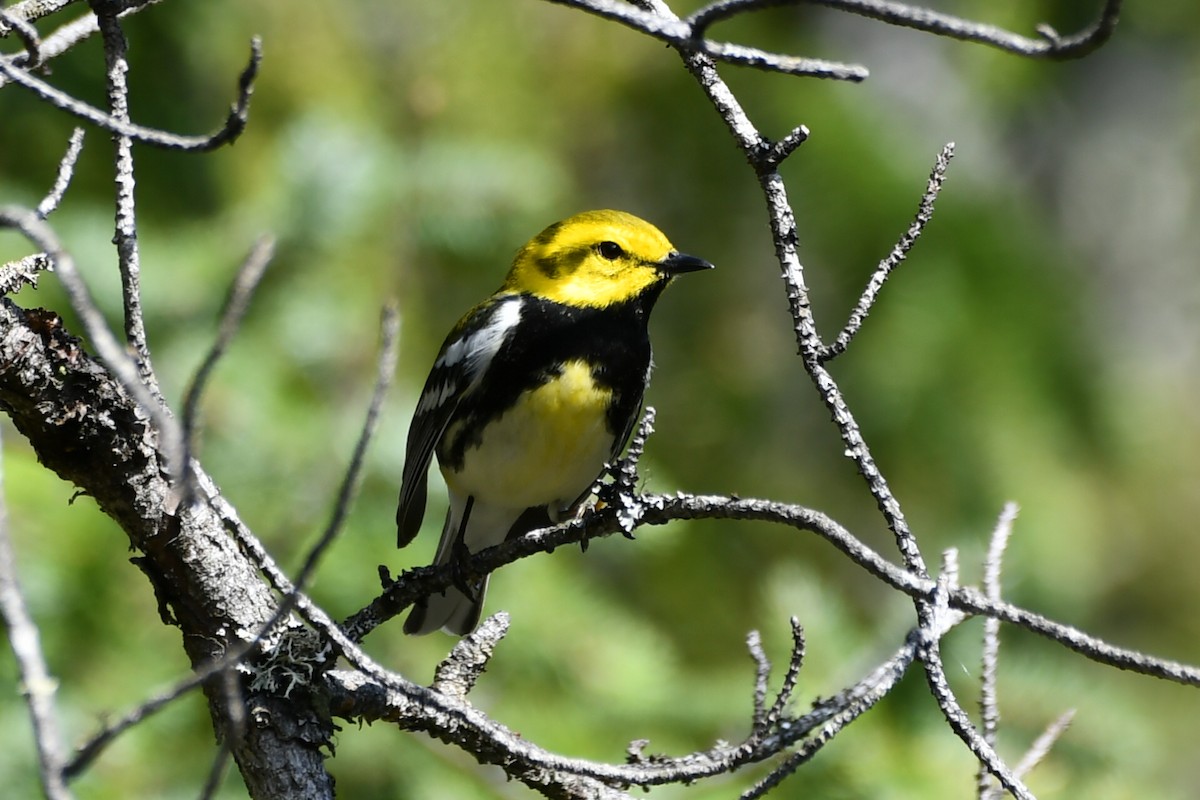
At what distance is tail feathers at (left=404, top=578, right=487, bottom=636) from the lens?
309 centimetres

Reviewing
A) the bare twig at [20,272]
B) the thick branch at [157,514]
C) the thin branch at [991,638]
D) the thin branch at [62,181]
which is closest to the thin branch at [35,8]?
the thin branch at [62,181]

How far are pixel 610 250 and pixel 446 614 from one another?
0.98 meters

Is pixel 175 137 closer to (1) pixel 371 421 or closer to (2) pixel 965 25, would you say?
(1) pixel 371 421

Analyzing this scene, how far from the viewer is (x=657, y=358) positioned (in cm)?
480

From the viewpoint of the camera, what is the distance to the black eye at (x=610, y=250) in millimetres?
3215

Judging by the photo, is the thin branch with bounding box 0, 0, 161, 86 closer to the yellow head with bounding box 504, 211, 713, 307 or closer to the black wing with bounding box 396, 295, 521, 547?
the black wing with bounding box 396, 295, 521, 547

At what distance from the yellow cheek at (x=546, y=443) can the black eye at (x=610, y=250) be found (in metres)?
0.43

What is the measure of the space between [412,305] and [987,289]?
1.79 metres

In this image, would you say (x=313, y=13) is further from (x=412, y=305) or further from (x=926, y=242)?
(x=926, y=242)

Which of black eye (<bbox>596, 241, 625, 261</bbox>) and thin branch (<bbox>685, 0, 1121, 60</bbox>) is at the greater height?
black eye (<bbox>596, 241, 625, 261</bbox>)

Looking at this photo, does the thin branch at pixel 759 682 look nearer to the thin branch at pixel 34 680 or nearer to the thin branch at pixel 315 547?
the thin branch at pixel 315 547

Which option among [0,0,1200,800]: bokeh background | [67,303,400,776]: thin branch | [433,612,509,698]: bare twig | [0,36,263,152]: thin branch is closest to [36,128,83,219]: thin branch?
[0,36,263,152]: thin branch

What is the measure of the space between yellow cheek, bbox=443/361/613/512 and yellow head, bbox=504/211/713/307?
1.12 feet

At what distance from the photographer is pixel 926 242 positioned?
407cm
